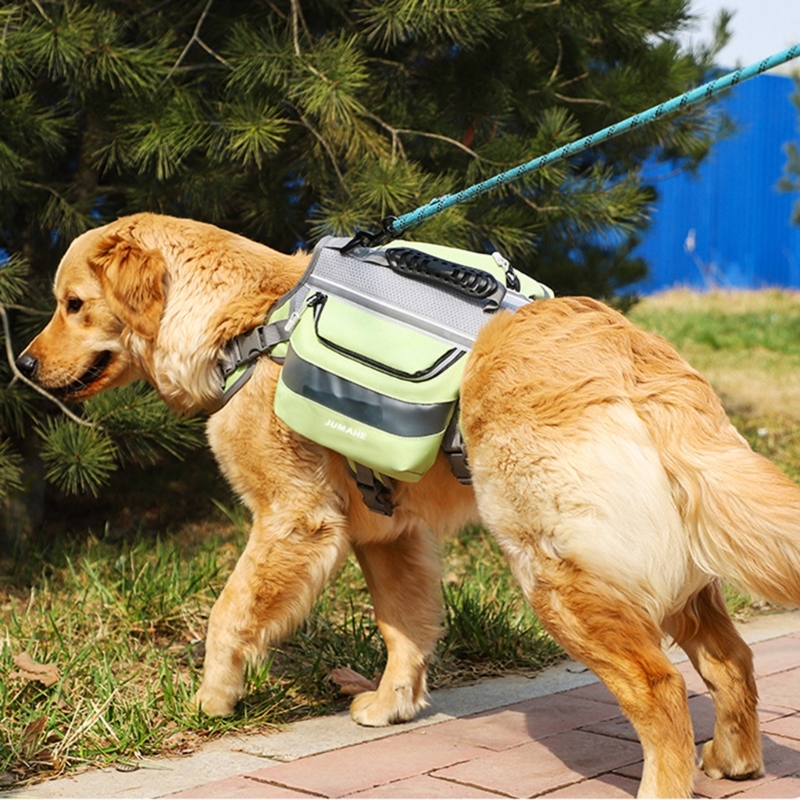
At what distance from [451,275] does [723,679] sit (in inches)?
56.6

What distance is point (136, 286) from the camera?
11.7 feet

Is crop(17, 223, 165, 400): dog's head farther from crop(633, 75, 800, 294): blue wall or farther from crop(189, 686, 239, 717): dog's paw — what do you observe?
crop(633, 75, 800, 294): blue wall

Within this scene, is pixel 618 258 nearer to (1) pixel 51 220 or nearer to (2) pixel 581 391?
(1) pixel 51 220

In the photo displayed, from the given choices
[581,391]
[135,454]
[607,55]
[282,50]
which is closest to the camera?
[581,391]

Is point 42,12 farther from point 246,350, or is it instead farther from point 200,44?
point 246,350

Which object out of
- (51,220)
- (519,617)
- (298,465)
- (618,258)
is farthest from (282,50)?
(618,258)

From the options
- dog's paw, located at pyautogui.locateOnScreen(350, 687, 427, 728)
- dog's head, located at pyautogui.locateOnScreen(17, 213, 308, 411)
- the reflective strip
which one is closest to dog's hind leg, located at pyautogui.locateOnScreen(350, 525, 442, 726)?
dog's paw, located at pyautogui.locateOnScreen(350, 687, 427, 728)

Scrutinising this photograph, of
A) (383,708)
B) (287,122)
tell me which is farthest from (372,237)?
(383,708)

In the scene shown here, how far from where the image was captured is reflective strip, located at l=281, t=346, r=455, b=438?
3.11 m

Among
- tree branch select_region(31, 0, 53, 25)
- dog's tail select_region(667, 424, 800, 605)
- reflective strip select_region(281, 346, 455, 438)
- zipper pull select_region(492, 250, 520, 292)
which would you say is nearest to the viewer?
dog's tail select_region(667, 424, 800, 605)

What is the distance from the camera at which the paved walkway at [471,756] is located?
2918mm

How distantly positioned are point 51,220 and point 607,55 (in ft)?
10.4

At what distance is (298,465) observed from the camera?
3.41m

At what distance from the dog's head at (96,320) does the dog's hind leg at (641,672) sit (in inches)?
68.6
